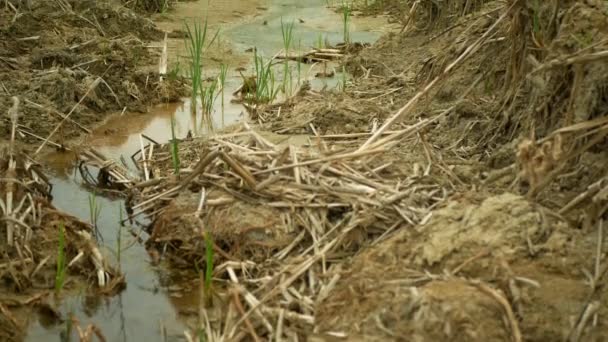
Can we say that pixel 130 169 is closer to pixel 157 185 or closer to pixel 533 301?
pixel 157 185

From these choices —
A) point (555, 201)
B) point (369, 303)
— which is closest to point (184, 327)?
point (369, 303)

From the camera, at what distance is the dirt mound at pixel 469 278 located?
3088 mm

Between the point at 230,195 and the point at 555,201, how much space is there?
53.4 inches

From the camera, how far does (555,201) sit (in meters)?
3.63

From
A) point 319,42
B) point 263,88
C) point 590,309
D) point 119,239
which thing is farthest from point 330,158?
point 319,42

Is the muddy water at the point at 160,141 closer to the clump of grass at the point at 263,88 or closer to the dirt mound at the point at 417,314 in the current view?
the clump of grass at the point at 263,88

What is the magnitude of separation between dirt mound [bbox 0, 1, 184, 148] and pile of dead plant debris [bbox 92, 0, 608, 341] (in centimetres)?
88

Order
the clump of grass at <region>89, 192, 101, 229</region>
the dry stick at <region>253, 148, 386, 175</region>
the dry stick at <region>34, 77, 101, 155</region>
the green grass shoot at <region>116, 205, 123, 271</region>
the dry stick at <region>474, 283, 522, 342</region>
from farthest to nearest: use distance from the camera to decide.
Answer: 1. the dry stick at <region>34, 77, 101, 155</region>
2. the clump of grass at <region>89, 192, 101, 229</region>
3. the dry stick at <region>253, 148, 386, 175</region>
4. the green grass shoot at <region>116, 205, 123, 271</region>
5. the dry stick at <region>474, 283, 522, 342</region>

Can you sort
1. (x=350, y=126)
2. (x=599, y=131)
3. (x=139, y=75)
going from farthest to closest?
(x=139, y=75) < (x=350, y=126) < (x=599, y=131)

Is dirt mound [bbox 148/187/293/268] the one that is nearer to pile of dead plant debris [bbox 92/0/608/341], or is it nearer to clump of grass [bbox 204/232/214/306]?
pile of dead plant debris [bbox 92/0/608/341]

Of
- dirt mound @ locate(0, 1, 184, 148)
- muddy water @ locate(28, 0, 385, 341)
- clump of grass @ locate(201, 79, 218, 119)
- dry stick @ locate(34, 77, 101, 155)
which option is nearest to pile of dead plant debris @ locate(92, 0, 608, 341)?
muddy water @ locate(28, 0, 385, 341)

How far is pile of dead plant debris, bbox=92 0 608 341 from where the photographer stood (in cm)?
319

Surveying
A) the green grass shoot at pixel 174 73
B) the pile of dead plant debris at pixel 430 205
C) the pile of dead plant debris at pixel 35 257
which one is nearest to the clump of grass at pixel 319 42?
the green grass shoot at pixel 174 73

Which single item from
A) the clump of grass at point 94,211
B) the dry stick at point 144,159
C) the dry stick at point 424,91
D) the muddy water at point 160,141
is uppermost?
the dry stick at point 424,91
